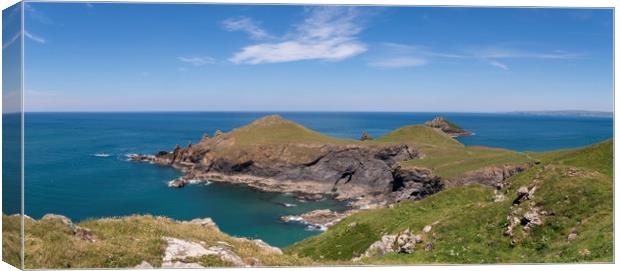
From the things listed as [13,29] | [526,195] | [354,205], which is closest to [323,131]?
[354,205]

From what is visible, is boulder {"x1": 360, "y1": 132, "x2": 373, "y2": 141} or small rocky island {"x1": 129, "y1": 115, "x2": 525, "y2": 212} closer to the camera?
small rocky island {"x1": 129, "y1": 115, "x2": 525, "y2": 212}

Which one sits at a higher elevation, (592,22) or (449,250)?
(592,22)

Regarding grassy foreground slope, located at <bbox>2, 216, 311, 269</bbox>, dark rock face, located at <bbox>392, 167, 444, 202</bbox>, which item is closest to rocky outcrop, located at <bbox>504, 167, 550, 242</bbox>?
grassy foreground slope, located at <bbox>2, 216, 311, 269</bbox>

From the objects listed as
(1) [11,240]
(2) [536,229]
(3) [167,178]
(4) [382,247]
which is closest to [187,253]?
(1) [11,240]

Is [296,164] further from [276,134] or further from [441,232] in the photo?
[441,232]

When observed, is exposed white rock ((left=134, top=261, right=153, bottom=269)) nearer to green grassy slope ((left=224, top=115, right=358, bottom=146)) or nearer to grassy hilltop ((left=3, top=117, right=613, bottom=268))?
grassy hilltop ((left=3, top=117, right=613, bottom=268))

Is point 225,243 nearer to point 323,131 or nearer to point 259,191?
point 259,191

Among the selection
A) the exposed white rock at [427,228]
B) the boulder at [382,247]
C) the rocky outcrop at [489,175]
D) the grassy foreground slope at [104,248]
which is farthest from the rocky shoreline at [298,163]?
the grassy foreground slope at [104,248]
